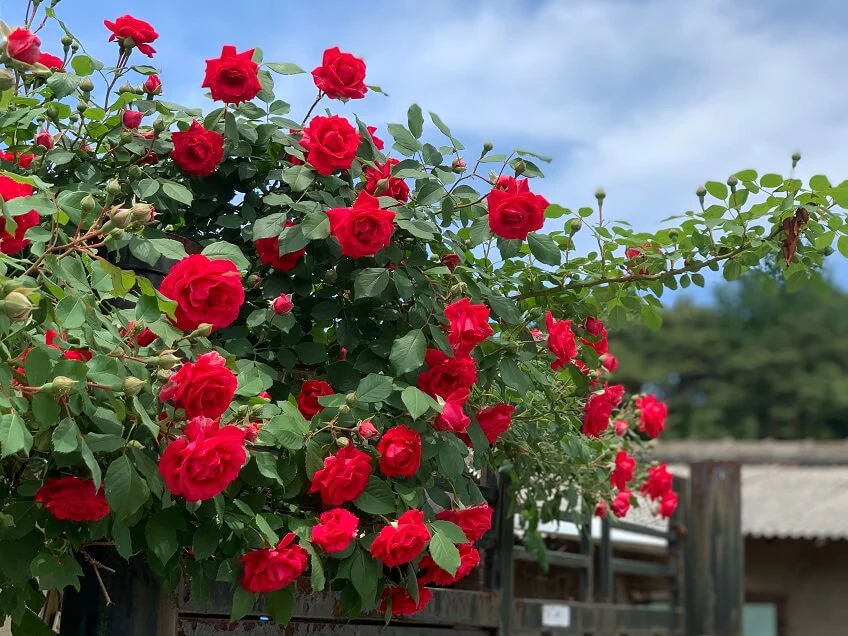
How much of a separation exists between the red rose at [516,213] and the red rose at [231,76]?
63 centimetres

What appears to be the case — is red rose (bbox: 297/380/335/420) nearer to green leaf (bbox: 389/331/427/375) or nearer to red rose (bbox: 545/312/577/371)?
green leaf (bbox: 389/331/427/375)

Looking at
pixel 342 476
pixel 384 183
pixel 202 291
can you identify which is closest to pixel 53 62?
pixel 384 183

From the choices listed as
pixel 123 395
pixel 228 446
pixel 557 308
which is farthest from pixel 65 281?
pixel 557 308

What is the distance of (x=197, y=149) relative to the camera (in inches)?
103

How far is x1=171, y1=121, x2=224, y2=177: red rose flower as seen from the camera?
2637 mm

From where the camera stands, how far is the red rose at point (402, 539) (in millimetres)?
2240

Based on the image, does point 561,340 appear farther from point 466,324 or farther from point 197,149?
point 197,149

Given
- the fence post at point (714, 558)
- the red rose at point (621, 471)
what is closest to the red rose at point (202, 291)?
the red rose at point (621, 471)

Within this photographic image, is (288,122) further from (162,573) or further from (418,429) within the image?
(162,573)

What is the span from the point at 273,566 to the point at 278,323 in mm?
564

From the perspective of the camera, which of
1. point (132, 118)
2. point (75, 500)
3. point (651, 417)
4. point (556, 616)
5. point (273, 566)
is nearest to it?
point (75, 500)

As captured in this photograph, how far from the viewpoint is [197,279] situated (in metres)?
2.10

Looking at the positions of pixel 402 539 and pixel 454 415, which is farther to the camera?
pixel 454 415

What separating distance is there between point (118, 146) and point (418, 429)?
3.42 feet
